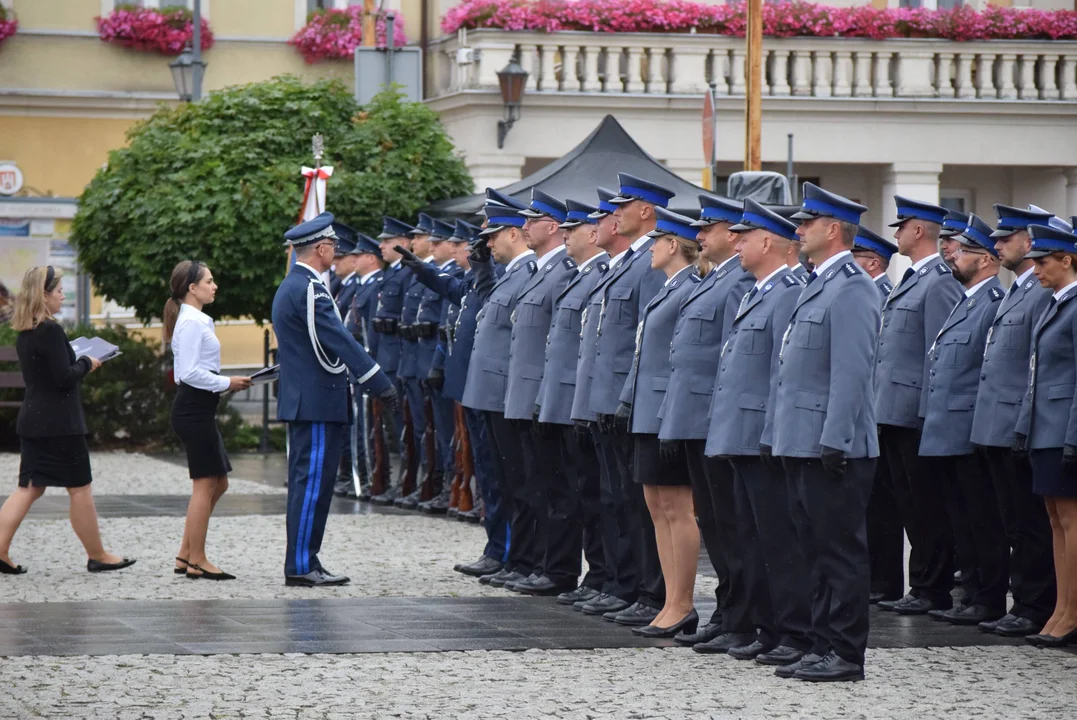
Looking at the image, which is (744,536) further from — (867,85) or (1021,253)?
(867,85)

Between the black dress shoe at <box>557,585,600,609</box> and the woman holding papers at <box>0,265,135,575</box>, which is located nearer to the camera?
the black dress shoe at <box>557,585,600,609</box>

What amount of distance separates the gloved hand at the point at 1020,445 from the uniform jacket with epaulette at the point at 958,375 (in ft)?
1.37

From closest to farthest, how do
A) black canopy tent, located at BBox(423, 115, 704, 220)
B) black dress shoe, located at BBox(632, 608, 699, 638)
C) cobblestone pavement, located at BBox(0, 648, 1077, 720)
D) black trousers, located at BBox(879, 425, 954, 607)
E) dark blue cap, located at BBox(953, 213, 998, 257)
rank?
cobblestone pavement, located at BBox(0, 648, 1077, 720) → black dress shoe, located at BBox(632, 608, 699, 638) → dark blue cap, located at BBox(953, 213, 998, 257) → black trousers, located at BBox(879, 425, 954, 607) → black canopy tent, located at BBox(423, 115, 704, 220)

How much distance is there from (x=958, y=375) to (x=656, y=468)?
6.16 feet

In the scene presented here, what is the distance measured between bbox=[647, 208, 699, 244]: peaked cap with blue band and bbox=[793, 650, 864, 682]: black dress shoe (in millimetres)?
2287

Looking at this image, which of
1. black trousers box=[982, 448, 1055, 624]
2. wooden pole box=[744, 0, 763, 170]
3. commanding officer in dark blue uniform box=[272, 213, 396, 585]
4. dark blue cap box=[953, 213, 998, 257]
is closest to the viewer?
black trousers box=[982, 448, 1055, 624]

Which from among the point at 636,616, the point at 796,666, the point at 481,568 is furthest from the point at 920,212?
the point at 481,568

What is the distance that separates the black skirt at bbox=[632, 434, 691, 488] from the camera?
9305 mm

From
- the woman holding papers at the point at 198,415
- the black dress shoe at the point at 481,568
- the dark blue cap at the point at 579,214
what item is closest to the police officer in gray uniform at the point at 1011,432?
the dark blue cap at the point at 579,214

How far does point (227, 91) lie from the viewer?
811 inches

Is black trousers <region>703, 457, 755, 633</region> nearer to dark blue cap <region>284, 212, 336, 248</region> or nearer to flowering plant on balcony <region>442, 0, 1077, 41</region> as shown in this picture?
dark blue cap <region>284, 212, 336, 248</region>

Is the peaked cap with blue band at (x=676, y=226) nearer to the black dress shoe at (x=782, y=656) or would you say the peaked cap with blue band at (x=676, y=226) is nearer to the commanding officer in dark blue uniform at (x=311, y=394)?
the black dress shoe at (x=782, y=656)

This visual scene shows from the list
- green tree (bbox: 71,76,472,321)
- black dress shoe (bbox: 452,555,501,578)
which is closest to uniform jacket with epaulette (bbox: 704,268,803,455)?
black dress shoe (bbox: 452,555,501,578)

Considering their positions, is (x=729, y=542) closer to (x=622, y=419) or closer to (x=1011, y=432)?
(x=622, y=419)
